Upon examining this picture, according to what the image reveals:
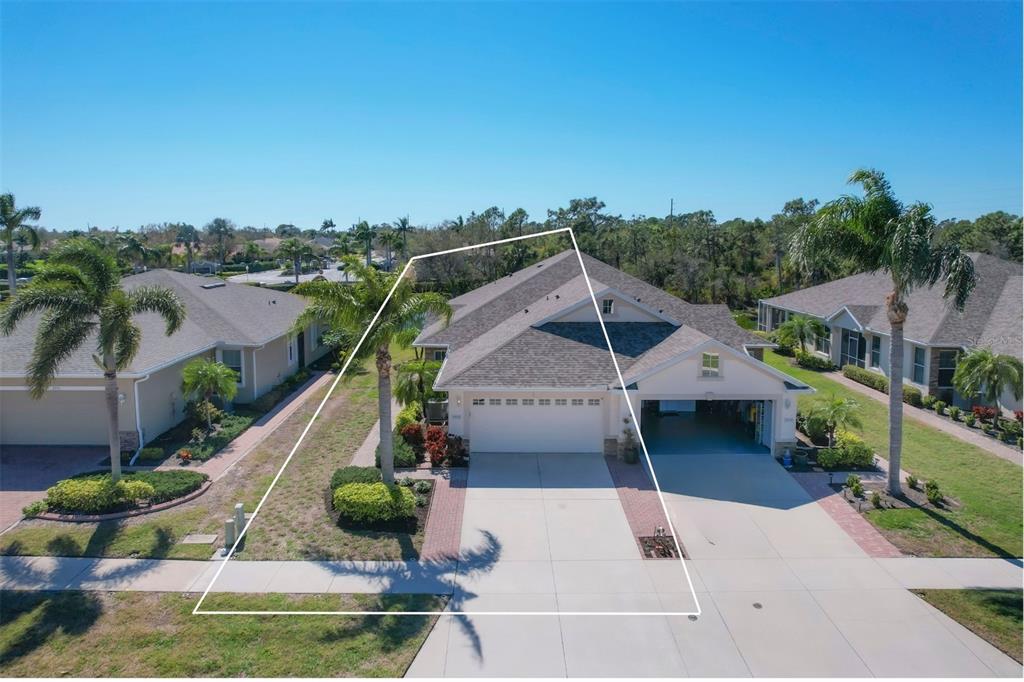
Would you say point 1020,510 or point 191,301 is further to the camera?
point 191,301

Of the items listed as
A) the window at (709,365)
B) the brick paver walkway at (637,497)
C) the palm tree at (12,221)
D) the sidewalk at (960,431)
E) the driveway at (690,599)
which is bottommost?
the driveway at (690,599)

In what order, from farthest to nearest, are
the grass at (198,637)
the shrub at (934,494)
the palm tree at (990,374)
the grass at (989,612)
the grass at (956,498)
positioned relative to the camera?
the palm tree at (990,374) < the shrub at (934,494) < the grass at (956,498) < the grass at (989,612) < the grass at (198,637)

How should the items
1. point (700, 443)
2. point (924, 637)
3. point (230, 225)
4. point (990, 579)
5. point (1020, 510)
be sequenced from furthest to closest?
point (230, 225), point (700, 443), point (1020, 510), point (990, 579), point (924, 637)

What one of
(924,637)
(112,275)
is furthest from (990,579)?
(112,275)

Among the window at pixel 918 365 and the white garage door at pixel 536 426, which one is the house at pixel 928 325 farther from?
the white garage door at pixel 536 426

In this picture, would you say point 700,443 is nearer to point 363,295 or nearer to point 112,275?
point 363,295

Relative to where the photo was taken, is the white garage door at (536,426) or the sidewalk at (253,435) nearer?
the sidewalk at (253,435)

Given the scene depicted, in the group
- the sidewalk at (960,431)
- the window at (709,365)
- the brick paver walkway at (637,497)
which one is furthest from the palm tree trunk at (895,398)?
the brick paver walkway at (637,497)

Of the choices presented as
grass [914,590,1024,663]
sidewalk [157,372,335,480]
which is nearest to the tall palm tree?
sidewalk [157,372,335,480]
